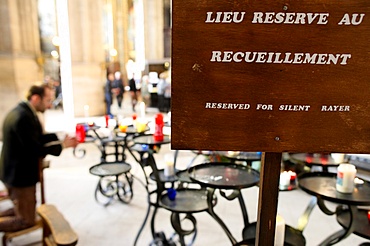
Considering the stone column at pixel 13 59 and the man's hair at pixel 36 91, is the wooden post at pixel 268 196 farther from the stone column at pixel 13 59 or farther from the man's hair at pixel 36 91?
the stone column at pixel 13 59

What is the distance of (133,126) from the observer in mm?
4723

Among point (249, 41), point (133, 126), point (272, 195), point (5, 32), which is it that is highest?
point (5, 32)

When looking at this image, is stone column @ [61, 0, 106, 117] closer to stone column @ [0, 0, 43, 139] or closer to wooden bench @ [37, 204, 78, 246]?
stone column @ [0, 0, 43, 139]

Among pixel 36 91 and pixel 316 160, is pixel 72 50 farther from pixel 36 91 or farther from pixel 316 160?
pixel 316 160

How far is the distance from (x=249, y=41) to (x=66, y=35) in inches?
392

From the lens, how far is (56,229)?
1.76 m

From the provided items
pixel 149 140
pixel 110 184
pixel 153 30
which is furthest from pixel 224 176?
pixel 153 30

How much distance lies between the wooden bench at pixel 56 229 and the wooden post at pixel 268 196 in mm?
1112

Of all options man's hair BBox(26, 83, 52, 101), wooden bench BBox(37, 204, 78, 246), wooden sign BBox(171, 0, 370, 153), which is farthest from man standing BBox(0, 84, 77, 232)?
wooden sign BBox(171, 0, 370, 153)

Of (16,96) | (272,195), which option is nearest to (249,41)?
(272,195)

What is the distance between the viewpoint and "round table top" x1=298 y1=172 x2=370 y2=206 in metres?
1.98

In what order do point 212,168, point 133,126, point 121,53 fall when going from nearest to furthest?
1. point 212,168
2. point 133,126
3. point 121,53

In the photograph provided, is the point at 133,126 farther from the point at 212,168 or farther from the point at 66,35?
the point at 66,35

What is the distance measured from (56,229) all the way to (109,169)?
6.87 ft
